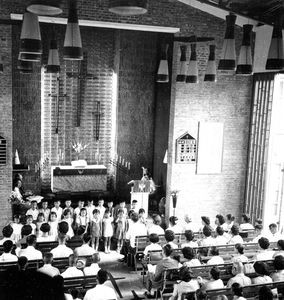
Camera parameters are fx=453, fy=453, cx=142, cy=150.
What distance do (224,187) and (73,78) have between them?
6.89 meters

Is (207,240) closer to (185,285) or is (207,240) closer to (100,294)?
(185,285)

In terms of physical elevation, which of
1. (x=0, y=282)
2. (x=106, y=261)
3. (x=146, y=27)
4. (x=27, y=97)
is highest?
(x=146, y=27)

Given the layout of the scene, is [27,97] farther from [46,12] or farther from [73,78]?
[46,12]

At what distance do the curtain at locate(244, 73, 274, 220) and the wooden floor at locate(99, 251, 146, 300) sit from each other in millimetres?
5133

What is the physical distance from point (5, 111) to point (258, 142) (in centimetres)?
791

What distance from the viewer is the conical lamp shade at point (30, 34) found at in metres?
6.66

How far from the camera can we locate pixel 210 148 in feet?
49.4

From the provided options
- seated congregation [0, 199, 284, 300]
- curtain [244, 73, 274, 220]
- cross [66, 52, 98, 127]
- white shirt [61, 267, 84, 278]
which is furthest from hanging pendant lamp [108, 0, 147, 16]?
cross [66, 52, 98, 127]

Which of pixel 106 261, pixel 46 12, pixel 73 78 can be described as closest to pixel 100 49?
pixel 73 78

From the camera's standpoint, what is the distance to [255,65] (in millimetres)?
14703

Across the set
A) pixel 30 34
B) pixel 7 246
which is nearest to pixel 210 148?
pixel 7 246

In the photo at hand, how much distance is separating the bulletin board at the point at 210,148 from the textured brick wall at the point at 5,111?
599cm

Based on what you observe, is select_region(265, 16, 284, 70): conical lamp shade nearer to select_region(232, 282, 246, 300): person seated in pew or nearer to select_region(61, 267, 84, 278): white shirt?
select_region(232, 282, 246, 300): person seated in pew

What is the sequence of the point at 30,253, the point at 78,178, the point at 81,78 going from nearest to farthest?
the point at 30,253, the point at 78,178, the point at 81,78
